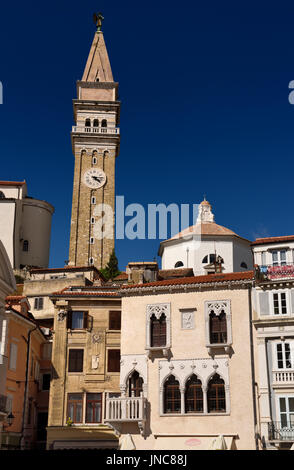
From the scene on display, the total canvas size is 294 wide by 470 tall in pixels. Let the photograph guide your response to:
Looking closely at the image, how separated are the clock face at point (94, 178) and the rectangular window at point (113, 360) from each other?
161ft

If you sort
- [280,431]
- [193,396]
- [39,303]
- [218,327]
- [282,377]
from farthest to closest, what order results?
[39,303] → [218,327] → [193,396] → [282,377] → [280,431]

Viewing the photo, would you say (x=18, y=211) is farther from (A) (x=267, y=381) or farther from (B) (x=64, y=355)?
(A) (x=267, y=381)

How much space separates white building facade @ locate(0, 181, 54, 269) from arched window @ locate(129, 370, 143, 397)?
4473 centimetres

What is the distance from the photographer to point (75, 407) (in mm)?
37656

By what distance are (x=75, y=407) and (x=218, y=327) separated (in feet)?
32.6

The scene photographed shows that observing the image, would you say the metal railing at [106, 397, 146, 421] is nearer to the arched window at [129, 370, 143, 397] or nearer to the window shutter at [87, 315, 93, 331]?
the arched window at [129, 370, 143, 397]

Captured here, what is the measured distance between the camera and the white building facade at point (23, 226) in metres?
78.1

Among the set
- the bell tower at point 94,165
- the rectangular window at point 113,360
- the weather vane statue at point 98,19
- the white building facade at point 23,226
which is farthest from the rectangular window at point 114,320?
the weather vane statue at point 98,19

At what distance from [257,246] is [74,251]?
44.3 m

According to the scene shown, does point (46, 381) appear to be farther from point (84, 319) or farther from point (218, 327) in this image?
point (218, 327)

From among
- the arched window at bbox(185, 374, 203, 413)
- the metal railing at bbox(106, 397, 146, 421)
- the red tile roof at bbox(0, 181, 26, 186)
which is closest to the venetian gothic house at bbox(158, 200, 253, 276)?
the red tile roof at bbox(0, 181, 26, 186)

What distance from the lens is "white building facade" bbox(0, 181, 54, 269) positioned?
78125mm

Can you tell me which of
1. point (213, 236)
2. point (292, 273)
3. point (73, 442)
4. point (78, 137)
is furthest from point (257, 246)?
point (78, 137)

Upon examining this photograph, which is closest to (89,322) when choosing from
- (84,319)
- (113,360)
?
(84,319)
